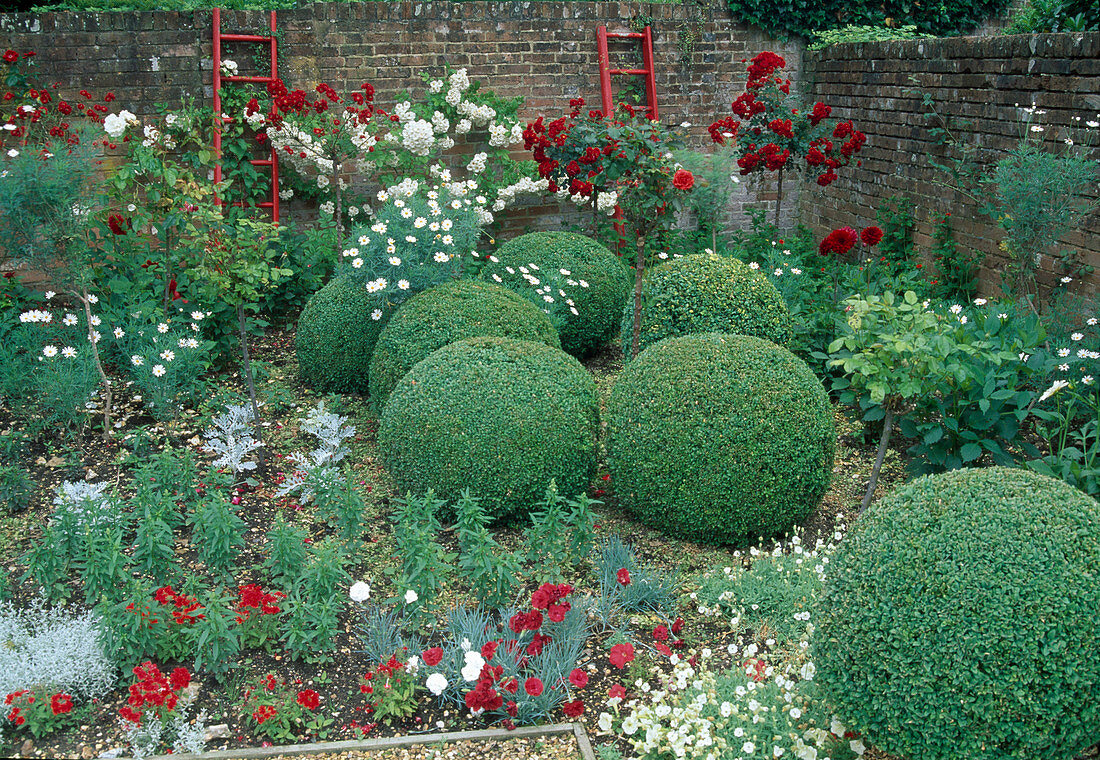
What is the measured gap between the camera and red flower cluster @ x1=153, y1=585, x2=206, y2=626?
2938 millimetres

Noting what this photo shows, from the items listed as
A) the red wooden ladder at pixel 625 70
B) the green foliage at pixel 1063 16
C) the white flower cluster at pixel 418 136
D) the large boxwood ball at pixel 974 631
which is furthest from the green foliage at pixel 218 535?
the green foliage at pixel 1063 16

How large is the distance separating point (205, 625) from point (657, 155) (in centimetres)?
338

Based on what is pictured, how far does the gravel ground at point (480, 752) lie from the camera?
261 cm

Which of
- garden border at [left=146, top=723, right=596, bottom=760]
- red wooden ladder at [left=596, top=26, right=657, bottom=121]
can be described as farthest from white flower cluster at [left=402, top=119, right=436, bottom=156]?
garden border at [left=146, top=723, right=596, bottom=760]

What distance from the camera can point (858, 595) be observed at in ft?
7.72

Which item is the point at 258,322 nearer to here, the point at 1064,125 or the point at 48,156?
the point at 48,156

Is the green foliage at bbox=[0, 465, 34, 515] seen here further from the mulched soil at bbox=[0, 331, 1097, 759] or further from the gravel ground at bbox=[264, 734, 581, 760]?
the gravel ground at bbox=[264, 734, 581, 760]

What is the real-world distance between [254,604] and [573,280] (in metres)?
3.59

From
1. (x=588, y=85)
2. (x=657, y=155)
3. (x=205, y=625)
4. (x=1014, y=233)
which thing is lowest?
(x=205, y=625)

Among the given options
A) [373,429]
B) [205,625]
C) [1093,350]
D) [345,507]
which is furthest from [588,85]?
[205,625]

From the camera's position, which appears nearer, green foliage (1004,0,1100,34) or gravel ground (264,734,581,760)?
gravel ground (264,734,581,760)

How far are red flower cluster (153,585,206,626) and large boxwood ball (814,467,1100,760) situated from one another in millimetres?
2119

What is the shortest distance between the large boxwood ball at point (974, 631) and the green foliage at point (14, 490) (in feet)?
12.3

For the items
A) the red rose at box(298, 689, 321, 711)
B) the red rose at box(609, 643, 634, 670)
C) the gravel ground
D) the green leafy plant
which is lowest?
the gravel ground
